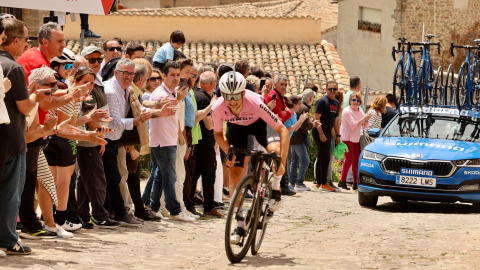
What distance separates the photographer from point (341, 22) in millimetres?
43281

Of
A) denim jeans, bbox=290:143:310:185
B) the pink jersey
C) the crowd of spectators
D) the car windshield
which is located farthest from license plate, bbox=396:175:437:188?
the pink jersey

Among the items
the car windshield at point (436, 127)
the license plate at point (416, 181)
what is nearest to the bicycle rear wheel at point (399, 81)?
the car windshield at point (436, 127)

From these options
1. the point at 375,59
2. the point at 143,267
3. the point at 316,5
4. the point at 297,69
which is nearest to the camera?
the point at 143,267

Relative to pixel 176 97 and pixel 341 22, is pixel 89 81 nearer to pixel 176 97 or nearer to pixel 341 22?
pixel 176 97

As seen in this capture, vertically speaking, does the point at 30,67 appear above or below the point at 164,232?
above

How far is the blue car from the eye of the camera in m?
11.8

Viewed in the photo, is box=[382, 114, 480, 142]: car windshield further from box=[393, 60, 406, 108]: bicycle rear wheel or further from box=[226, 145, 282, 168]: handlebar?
box=[226, 145, 282, 168]: handlebar

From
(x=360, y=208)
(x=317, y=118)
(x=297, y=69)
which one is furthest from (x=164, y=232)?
(x=297, y=69)

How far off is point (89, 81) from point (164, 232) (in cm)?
215

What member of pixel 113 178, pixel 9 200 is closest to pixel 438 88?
pixel 113 178

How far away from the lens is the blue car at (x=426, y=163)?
466 inches

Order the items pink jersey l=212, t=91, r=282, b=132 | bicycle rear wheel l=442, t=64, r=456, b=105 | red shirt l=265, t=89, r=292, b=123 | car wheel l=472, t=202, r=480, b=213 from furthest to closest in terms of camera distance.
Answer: bicycle rear wheel l=442, t=64, r=456, b=105 < red shirt l=265, t=89, r=292, b=123 < car wheel l=472, t=202, r=480, b=213 < pink jersey l=212, t=91, r=282, b=132

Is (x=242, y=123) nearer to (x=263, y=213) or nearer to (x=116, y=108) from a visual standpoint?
(x=263, y=213)

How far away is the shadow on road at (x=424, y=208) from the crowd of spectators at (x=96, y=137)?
249cm
